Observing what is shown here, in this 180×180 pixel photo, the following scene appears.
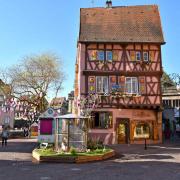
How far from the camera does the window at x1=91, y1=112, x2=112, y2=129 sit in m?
29.6

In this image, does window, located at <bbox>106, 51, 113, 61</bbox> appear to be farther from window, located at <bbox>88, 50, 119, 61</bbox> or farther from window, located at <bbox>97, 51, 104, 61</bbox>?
window, located at <bbox>97, 51, 104, 61</bbox>

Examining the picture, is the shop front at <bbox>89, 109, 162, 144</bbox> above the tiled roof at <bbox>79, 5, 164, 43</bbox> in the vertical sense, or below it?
below

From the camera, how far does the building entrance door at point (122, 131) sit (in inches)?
1176

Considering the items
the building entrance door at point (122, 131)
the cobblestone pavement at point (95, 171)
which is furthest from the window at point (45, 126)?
the cobblestone pavement at point (95, 171)

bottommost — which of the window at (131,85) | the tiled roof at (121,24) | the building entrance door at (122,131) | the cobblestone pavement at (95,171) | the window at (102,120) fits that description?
the cobblestone pavement at (95,171)

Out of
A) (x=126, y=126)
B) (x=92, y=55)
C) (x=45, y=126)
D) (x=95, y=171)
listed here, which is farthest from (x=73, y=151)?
(x=92, y=55)

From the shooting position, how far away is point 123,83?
29.9 m

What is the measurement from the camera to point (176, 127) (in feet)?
182

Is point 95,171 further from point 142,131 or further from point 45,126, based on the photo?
point 142,131

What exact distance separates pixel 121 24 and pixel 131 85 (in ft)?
21.1

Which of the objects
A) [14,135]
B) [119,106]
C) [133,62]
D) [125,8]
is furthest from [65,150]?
[14,135]

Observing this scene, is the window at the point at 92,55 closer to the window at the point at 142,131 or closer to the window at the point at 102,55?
the window at the point at 102,55

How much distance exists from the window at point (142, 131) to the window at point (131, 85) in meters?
3.10

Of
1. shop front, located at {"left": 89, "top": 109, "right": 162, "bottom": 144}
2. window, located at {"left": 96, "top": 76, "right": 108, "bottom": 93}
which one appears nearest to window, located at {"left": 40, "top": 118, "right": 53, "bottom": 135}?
shop front, located at {"left": 89, "top": 109, "right": 162, "bottom": 144}
